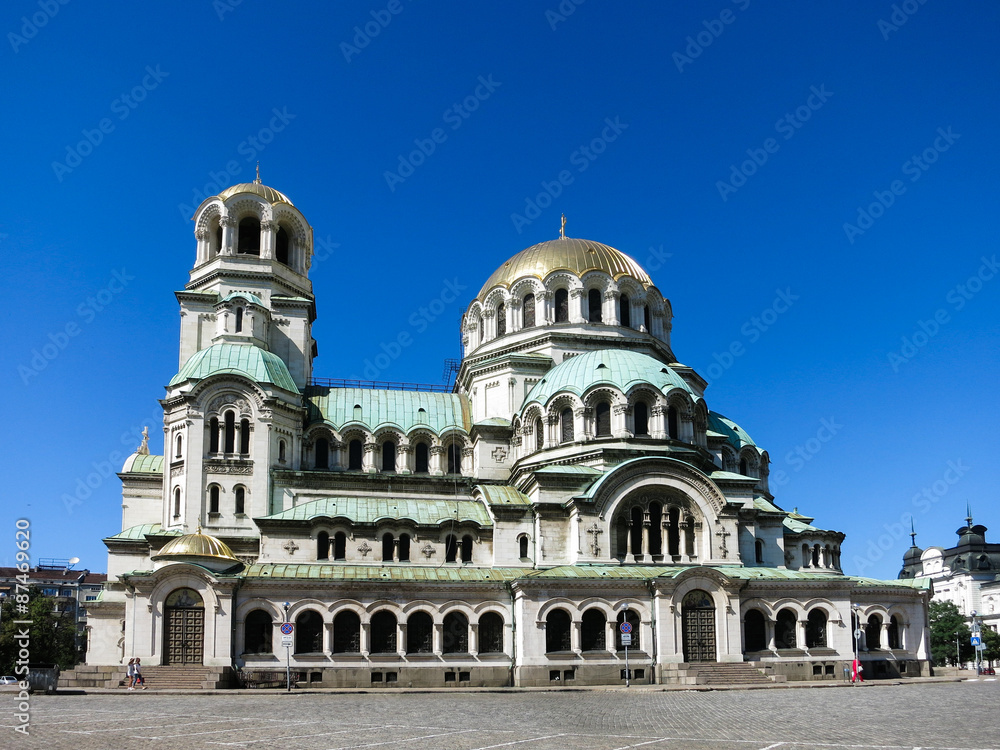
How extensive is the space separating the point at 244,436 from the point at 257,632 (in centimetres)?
1072

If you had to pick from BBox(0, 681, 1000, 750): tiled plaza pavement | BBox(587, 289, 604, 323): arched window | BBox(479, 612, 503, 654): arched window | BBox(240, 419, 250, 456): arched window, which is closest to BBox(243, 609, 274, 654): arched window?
BBox(0, 681, 1000, 750): tiled plaza pavement

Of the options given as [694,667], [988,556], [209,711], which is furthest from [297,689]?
[988,556]

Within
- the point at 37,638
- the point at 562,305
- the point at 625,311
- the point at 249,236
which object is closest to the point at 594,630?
the point at 562,305

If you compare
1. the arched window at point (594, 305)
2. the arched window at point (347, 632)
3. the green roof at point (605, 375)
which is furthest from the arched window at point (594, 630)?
the arched window at point (594, 305)

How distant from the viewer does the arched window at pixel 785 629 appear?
45.6 meters

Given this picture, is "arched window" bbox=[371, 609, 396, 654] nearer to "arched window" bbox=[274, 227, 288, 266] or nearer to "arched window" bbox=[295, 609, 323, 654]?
"arched window" bbox=[295, 609, 323, 654]

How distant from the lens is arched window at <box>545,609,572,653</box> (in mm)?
43375

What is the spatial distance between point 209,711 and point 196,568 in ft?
48.3

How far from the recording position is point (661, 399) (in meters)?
49.9

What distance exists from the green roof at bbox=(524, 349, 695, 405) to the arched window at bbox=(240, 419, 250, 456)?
46.9ft

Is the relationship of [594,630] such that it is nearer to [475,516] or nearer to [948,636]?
[475,516]

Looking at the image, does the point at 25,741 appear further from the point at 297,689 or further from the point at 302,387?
the point at 302,387

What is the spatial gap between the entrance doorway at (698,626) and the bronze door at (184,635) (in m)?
A: 20.6

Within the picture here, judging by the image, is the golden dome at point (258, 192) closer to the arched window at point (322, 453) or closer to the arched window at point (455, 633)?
the arched window at point (322, 453)
